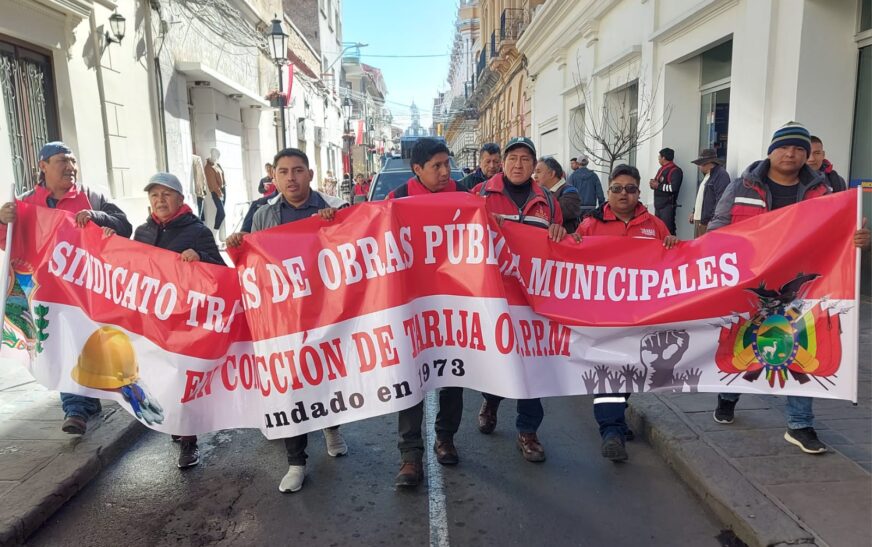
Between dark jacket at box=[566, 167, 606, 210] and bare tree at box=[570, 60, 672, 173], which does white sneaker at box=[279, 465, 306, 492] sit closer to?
dark jacket at box=[566, 167, 606, 210]

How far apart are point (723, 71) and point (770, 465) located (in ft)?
26.0

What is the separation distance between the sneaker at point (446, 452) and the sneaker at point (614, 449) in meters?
0.94

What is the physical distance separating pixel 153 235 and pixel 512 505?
2.81m

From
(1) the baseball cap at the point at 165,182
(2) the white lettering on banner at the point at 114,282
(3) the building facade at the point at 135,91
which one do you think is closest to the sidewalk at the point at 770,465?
(2) the white lettering on banner at the point at 114,282

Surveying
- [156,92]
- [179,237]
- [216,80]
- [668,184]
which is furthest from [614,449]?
[216,80]

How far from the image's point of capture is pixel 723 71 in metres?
9.55

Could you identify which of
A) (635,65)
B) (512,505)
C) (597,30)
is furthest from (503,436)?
(597,30)

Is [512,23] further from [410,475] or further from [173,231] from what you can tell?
[410,475]

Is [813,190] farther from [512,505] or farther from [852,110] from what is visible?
[852,110]

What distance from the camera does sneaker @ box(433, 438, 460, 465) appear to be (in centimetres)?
385

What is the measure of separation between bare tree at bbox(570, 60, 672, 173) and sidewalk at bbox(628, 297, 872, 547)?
5.75 meters

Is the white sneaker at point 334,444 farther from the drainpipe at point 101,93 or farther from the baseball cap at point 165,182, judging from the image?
the drainpipe at point 101,93

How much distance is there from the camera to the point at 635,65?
12.0 metres

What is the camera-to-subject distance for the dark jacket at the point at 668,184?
9.95 meters
